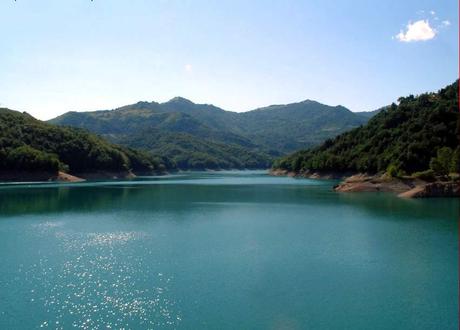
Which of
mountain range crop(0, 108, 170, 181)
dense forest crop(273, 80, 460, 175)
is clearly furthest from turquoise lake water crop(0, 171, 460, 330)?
mountain range crop(0, 108, 170, 181)

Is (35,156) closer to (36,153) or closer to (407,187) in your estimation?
(36,153)

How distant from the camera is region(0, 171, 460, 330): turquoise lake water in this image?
1055 inches

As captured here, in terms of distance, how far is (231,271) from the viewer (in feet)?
123

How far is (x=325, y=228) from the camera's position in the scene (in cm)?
5944

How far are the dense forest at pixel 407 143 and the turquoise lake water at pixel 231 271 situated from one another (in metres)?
63.8

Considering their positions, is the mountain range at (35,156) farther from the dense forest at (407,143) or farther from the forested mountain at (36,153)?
the dense forest at (407,143)

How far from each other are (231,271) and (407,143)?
4872 inches

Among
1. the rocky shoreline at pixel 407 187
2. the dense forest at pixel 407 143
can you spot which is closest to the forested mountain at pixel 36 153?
the dense forest at pixel 407 143

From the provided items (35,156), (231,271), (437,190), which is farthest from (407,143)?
(35,156)

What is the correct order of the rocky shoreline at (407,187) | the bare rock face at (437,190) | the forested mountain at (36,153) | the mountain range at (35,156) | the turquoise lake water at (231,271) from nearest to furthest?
the turquoise lake water at (231,271), the bare rock face at (437,190), the rocky shoreline at (407,187), the mountain range at (35,156), the forested mountain at (36,153)

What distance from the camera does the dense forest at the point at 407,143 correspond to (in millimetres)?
133875

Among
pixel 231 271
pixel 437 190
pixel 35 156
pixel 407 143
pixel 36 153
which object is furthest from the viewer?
pixel 36 153

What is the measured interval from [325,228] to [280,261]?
20.5 metres

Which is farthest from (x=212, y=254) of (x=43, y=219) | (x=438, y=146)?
(x=438, y=146)
